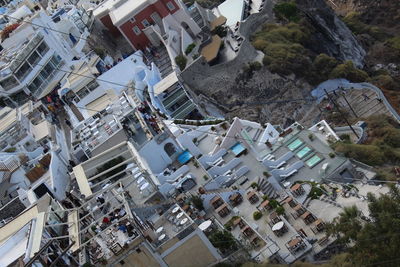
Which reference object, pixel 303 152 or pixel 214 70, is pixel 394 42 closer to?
pixel 214 70

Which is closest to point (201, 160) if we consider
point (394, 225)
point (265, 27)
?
point (394, 225)

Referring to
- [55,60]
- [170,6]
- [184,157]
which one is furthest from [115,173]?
[170,6]

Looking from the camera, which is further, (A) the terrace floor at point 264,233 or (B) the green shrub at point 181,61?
(B) the green shrub at point 181,61

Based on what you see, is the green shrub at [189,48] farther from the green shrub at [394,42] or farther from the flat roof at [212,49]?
the green shrub at [394,42]

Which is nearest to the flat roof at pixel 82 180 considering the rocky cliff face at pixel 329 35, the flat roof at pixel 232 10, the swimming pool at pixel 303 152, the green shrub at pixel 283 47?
the swimming pool at pixel 303 152

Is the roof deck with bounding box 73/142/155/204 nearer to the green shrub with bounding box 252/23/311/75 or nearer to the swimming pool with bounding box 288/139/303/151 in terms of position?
the swimming pool with bounding box 288/139/303/151
